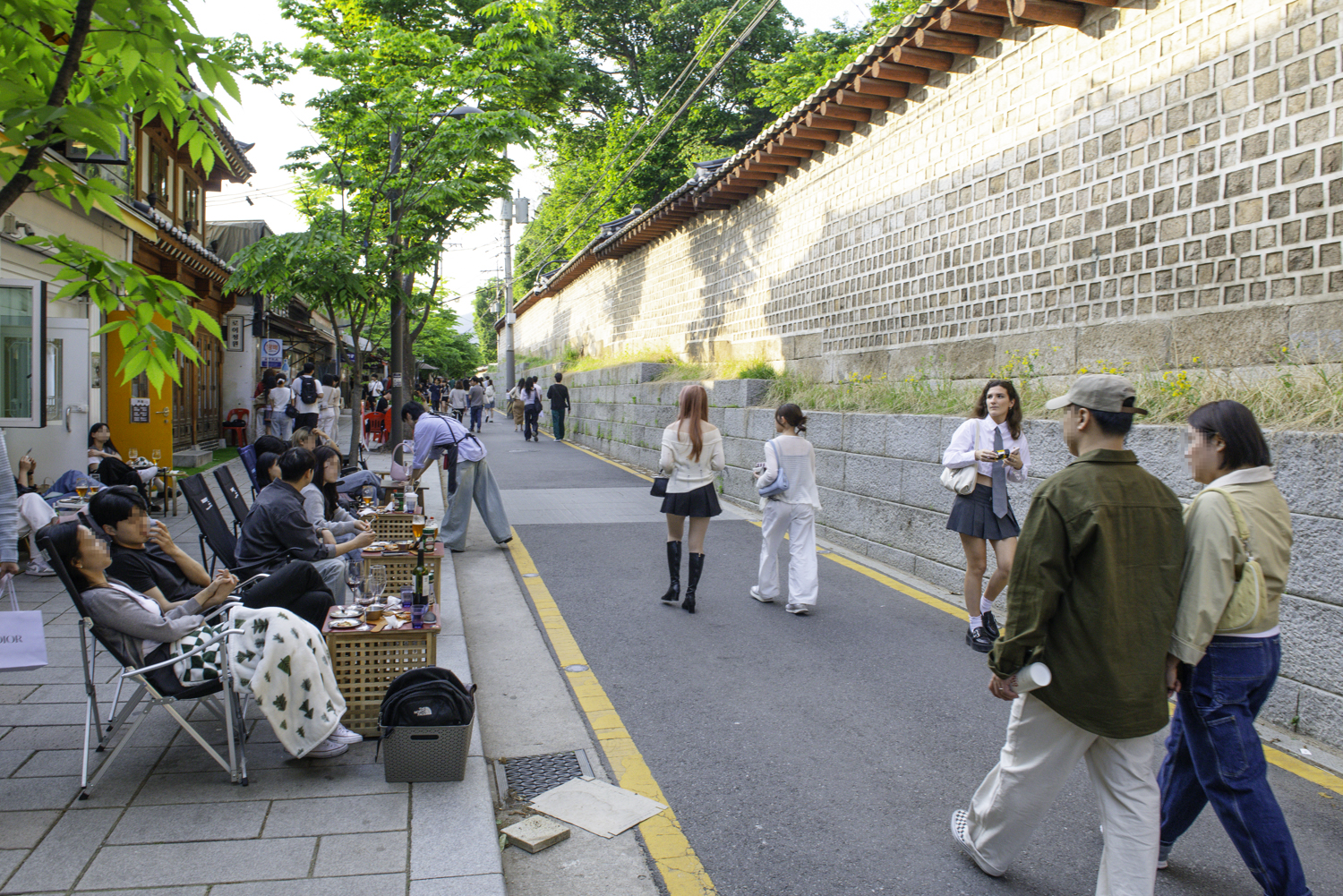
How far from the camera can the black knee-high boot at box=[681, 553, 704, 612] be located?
7.00 m

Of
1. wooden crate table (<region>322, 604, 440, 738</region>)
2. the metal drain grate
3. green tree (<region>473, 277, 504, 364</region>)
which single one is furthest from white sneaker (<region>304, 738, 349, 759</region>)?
green tree (<region>473, 277, 504, 364</region>)

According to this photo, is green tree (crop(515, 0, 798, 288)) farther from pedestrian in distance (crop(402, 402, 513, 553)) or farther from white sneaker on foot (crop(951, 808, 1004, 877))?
white sneaker on foot (crop(951, 808, 1004, 877))

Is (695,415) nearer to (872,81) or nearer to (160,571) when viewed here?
(160,571)

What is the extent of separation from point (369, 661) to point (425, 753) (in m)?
0.83

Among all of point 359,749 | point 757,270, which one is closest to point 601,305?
point 757,270

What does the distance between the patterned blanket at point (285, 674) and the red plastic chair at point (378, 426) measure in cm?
1861

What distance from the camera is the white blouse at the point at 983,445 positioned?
20.2ft

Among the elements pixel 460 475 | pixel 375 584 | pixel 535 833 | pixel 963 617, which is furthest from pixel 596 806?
pixel 460 475

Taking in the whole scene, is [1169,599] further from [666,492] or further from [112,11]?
[666,492]

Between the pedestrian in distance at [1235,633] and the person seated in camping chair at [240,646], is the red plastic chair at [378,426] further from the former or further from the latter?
the pedestrian in distance at [1235,633]

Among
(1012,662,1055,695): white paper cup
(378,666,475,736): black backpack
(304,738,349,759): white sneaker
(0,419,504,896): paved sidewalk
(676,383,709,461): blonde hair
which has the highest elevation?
(676,383,709,461): blonde hair

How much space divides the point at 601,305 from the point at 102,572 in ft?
79.5

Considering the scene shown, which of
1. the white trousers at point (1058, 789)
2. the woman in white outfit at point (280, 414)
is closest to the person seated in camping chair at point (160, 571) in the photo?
the white trousers at point (1058, 789)

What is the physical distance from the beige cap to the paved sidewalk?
100 inches
